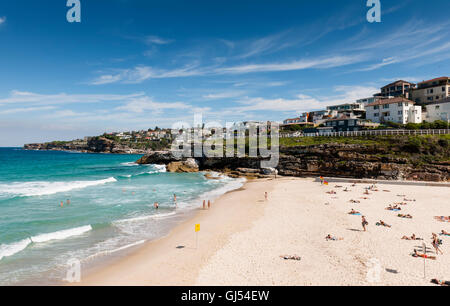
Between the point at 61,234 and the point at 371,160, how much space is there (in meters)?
43.9

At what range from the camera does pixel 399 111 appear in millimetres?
57156

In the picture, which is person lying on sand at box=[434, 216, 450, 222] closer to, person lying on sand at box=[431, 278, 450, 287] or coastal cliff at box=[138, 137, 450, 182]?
person lying on sand at box=[431, 278, 450, 287]

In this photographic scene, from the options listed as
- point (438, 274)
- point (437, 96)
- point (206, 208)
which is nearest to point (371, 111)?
point (437, 96)

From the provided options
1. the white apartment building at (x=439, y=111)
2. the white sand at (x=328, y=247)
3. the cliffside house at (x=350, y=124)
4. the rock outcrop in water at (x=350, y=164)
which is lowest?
the white sand at (x=328, y=247)

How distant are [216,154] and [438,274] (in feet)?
172

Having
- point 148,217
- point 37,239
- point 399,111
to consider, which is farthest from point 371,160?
point 37,239

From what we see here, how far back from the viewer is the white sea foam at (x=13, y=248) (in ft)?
49.5

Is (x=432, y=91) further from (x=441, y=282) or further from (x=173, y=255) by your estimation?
(x=173, y=255)

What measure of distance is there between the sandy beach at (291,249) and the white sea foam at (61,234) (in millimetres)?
6570

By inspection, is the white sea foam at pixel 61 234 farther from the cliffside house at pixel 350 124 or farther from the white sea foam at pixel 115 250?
the cliffside house at pixel 350 124

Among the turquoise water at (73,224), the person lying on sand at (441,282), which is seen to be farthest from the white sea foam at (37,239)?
the person lying on sand at (441,282)

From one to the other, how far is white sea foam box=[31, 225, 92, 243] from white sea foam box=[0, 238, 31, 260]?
558mm

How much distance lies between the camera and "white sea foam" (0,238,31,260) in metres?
15.1

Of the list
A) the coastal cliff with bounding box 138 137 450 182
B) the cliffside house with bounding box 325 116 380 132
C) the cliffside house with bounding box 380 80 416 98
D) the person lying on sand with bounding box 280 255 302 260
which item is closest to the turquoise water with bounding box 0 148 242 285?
the person lying on sand with bounding box 280 255 302 260
